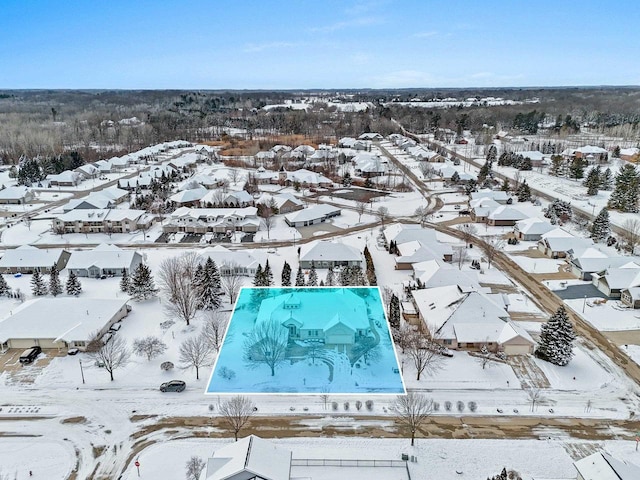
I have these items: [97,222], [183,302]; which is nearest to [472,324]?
[183,302]

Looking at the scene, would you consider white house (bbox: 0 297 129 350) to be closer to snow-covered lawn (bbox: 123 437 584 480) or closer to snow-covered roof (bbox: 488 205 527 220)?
snow-covered lawn (bbox: 123 437 584 480)

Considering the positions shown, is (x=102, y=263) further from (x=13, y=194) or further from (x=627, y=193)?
(x=627, y=193)

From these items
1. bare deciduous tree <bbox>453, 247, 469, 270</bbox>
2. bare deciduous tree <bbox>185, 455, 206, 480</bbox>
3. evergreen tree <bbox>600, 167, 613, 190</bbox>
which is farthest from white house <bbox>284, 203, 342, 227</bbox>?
evergreen tree <bbox>600, 167, 613, 190</bbox>

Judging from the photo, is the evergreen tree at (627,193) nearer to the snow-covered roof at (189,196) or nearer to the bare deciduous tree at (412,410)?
the bare deciduous tree at (412,410)

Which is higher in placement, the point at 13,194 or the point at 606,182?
the point at 606,182

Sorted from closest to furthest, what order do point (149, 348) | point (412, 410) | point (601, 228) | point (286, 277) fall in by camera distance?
point (412, 410), point (149, 348), point (286, 277), point (601, 228)
